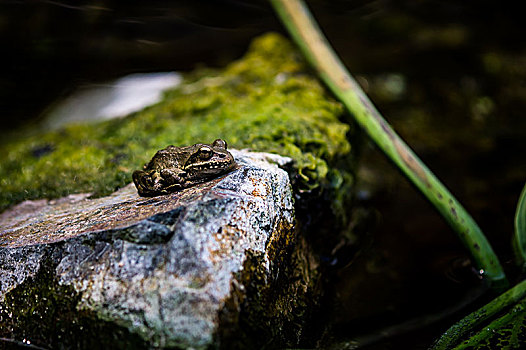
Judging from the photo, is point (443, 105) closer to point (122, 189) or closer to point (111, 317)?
point (122, 189)

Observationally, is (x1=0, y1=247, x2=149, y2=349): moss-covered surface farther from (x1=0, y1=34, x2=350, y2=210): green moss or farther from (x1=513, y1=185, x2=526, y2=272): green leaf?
(x1=513, y1=185, x2=526, y2=272): green leaf

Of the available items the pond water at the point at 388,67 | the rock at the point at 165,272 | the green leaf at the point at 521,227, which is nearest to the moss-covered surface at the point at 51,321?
the rock at the point at 165,272

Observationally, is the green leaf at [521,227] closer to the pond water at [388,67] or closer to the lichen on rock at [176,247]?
the pond water at [388,67]

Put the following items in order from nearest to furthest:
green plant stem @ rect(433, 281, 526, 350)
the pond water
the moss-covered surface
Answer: the moss-covered surface, green plant stem @ rect(433, 281, 526, 350), the pond water

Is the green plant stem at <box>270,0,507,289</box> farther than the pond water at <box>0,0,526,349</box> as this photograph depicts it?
No

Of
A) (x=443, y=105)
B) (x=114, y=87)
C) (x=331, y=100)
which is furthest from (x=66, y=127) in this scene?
(x=443, y=105)

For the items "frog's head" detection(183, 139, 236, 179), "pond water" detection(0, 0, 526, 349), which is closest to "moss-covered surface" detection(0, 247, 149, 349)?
"frog's head" detection(183, 139, 236, 179)

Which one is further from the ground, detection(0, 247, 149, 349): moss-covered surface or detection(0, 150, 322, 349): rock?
detection(0, 150, 322, 349): rock
